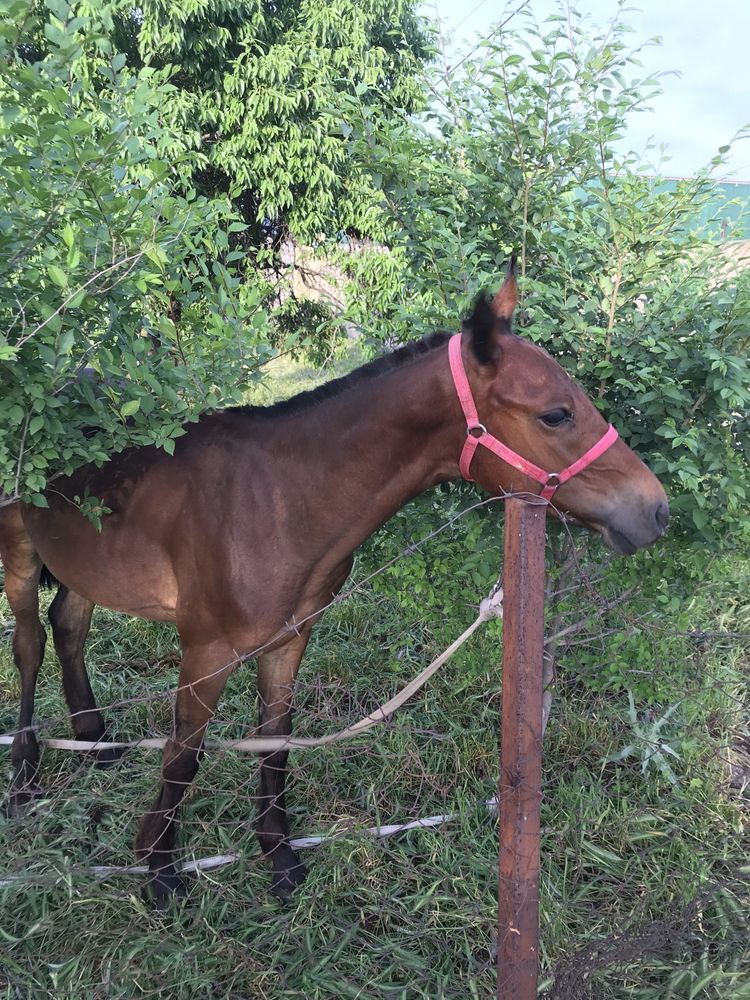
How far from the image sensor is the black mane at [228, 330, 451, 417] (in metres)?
2.19

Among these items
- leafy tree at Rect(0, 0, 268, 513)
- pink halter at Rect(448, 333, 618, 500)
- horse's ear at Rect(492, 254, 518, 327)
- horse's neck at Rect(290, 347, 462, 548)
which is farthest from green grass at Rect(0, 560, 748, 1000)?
horse's ear at Rect(492, 254, 518, 327)

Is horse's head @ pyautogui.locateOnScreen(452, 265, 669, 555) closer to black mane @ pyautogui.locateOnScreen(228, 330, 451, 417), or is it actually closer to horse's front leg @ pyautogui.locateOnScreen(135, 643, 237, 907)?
black mane @ pyautogui.locateOnScreen(228, 330, 451, 417)

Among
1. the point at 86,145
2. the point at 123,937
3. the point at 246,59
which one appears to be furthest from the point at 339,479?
the point at 246,59

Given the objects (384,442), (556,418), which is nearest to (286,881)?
(384,442)

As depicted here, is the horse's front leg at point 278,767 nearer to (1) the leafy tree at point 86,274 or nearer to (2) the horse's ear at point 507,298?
(1) the leafy tree at point 86,274

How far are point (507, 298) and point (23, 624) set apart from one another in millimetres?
2620

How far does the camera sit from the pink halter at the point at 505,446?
1.99 meters

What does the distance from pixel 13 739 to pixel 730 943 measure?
9.87 ft

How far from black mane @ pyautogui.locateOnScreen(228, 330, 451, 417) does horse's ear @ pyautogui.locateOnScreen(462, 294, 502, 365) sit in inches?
8.0

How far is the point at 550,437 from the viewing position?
199cm

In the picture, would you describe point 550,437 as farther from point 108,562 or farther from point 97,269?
point 108,562

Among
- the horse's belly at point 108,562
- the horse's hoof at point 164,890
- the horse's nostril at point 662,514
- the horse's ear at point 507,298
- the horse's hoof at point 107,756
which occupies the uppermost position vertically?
the horse's ear at point 507,298

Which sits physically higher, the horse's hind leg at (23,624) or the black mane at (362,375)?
the black mane at (362,375)

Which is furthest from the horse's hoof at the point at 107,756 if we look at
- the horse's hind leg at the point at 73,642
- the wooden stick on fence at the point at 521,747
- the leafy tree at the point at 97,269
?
the wooden stick on fence at the point at 521,747
